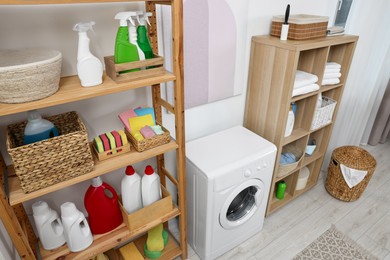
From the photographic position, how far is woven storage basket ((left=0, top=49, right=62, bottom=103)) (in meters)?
0.81

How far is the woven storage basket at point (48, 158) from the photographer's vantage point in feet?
3.13

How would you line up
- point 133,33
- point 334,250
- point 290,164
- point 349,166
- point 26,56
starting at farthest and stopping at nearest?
point 349,166
point 290,164
point 334,250
point 133,33
point 26,56

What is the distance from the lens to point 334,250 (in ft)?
6.08

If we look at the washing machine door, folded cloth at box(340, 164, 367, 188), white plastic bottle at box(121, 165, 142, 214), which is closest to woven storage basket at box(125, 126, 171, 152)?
white plastic bottle at box(121, 165, 142, 214)

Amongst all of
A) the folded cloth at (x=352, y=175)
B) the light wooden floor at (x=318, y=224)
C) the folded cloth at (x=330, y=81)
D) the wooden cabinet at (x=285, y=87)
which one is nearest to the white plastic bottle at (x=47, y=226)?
the light wooden floor at (x=318, y=224)

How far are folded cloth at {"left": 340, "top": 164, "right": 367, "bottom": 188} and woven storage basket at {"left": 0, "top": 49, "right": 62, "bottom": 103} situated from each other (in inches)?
83.8

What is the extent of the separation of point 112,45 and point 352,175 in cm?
202

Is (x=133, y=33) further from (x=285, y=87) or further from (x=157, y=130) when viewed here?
(x=285, y=87)

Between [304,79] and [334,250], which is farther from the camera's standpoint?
[334,250]

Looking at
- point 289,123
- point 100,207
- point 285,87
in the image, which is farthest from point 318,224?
point 100,207

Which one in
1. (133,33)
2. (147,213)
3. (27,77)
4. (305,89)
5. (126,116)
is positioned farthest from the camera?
(305,89)

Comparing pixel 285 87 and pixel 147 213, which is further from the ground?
pixel 285 87

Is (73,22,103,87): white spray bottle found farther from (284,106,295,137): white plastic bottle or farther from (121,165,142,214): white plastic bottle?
(284,106,295,137): white plastic bottle

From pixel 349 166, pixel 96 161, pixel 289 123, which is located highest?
pixel 96 161
